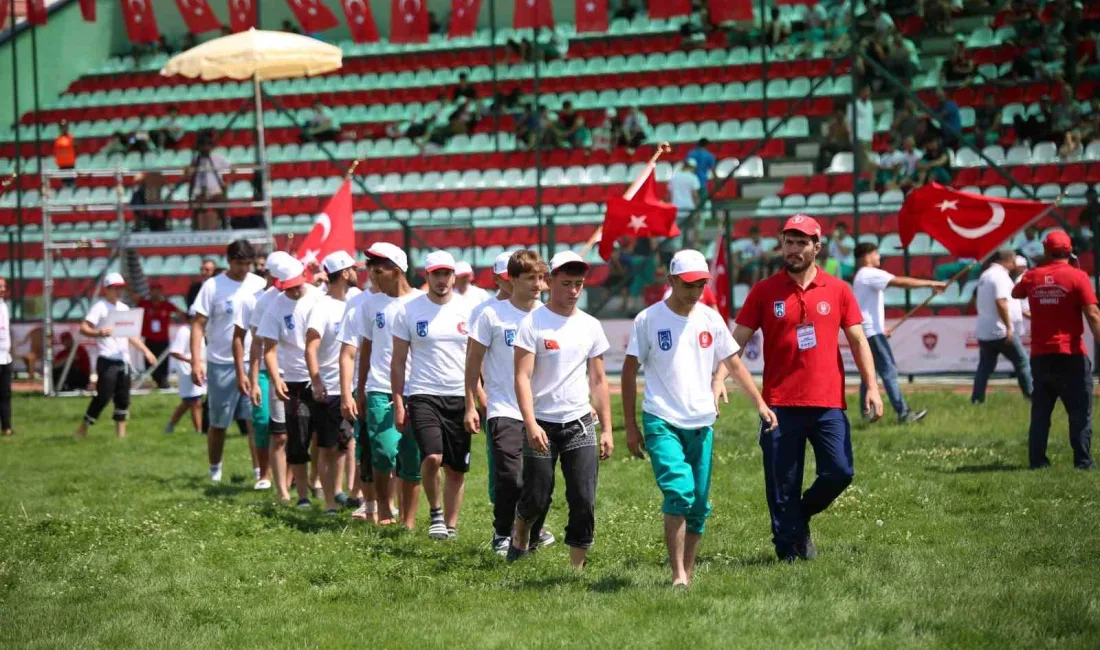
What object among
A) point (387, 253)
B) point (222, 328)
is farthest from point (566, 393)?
point (222, 328)

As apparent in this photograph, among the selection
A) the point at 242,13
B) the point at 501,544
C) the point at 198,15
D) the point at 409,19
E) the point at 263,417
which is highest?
the point at 242,13

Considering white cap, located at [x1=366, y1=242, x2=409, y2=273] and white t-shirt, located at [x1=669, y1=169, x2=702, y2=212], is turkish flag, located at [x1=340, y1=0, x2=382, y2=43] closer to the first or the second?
white t-shirt, located at [x1=669, y1=169, x2=702, y2=212]

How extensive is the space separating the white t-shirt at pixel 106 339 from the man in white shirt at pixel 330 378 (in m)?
6.92

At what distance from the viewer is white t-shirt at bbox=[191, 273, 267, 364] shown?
1261cm

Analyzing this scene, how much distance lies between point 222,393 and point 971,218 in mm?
7969

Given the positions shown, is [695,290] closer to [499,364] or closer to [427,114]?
[499,364]

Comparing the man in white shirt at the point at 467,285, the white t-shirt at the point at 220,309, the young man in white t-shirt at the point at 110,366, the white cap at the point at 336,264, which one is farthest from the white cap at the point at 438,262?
the young man in white t-shirt at the point at 110,366

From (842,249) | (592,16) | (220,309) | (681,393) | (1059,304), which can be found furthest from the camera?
(592,16)

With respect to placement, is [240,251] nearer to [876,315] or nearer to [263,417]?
[263,417]

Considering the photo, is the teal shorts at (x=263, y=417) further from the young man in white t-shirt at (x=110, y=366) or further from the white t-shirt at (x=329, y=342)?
the young man in white t-shirt at (x=110, y=366)

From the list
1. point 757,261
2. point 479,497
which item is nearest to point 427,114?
point 757,261

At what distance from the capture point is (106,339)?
56.2ft

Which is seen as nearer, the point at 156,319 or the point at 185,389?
the point at 185,389

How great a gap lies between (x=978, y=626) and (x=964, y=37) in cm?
Answer: 2387
